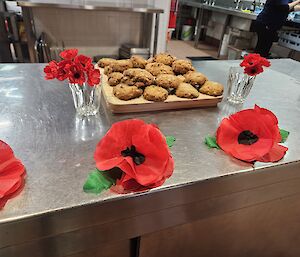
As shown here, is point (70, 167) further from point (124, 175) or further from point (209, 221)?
point (209, 221)

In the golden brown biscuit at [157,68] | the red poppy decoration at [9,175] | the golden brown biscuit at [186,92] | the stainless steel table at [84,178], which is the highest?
the golden brown biscuit at [157,68]

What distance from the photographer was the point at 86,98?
706 mm

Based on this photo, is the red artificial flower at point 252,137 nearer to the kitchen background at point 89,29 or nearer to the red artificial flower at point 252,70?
the red artificial flower at point 252,70

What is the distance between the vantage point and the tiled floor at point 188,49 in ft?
16.0

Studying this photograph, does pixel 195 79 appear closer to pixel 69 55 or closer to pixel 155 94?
pixel 155 94

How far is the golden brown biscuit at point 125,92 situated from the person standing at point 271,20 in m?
3.05

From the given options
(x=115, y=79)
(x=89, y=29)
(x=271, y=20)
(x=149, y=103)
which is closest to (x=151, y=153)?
(x=149, y=103)

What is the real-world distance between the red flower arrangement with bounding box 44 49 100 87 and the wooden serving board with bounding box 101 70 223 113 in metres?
0.09

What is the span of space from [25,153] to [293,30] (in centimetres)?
381

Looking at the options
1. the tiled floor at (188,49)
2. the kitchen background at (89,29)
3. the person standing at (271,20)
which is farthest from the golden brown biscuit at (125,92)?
the tiled floor at (188,49)

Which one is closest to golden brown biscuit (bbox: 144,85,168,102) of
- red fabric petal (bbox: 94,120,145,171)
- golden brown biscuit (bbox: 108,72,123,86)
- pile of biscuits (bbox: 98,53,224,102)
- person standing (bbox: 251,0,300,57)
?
pile of biscuits (bbox: 98,53,224,102)

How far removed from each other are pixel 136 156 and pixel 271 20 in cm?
332

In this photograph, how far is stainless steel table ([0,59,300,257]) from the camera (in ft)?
1.48

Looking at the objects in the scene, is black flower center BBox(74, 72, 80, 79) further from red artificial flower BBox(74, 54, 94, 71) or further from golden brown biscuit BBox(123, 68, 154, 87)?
golden brown biscuit BBox(123, 68, 154, 87)
